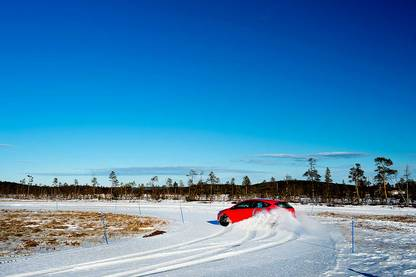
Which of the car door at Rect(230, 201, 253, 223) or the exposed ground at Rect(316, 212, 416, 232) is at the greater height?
the car door at Rect(230, 201, 253, 223)

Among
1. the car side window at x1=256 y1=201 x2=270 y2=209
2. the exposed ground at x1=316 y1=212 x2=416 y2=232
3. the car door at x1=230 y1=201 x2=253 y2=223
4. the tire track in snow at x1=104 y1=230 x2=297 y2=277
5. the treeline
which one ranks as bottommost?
the tire track in snow at x1=104 y1=230 x2=297 y2=277

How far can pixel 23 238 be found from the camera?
65.7 feet

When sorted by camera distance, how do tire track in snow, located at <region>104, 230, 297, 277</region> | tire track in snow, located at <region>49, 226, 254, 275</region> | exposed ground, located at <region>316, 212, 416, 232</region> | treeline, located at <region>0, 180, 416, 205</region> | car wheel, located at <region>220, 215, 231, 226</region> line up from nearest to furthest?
tire track in snow, located at <region>104, 230, 297, 277</region> → tire track in snow, located at <region>49, 226, 254, 275</region> → exposed ground, located at <region>316, 212, 416, 232</region> → car wheel, located at <region>220, 215, 231, 226</region> → treeline, located at <region>0, 180, 416, 205</region>

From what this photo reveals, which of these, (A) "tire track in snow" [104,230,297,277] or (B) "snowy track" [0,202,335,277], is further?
(B) "snowy track" [0,202,335,277]

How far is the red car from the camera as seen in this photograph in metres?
21.1

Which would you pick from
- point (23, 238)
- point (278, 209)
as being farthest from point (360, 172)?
point (23, 238)

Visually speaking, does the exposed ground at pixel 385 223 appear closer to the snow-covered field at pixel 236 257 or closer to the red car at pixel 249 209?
the snow-covered field at pixel 236 257

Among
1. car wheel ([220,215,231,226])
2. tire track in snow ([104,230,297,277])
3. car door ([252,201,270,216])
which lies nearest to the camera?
tire track in snow ([104,230,297,277])

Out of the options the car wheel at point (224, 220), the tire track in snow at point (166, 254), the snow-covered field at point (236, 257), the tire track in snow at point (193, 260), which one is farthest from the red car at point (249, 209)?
the tire track in snow at point (193, 260)

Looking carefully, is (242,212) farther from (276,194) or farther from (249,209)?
(276,194)

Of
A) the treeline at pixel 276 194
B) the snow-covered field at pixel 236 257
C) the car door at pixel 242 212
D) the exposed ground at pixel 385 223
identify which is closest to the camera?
the snow-covered field at pixel 236 257

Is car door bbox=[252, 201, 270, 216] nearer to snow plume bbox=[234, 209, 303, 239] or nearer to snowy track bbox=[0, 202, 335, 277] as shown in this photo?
snow plume bbox=[234, 209, 303, 239]

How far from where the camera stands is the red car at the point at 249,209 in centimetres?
2109

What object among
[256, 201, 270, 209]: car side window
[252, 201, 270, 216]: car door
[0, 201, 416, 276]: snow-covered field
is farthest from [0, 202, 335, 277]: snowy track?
[256, 201, 270, 209]: car side window
